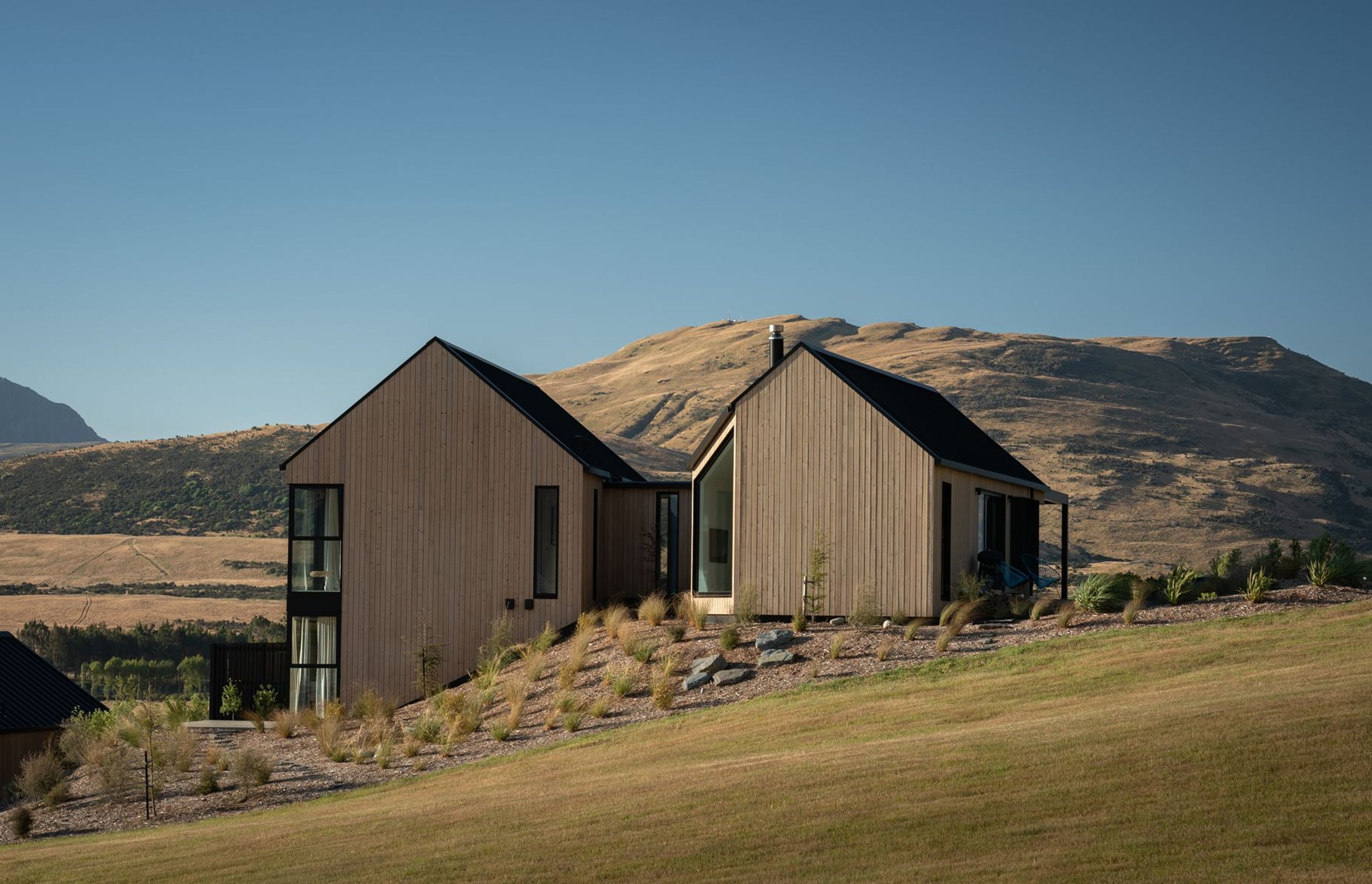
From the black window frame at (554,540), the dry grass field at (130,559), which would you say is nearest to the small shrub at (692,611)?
the black window frame at (554,540)

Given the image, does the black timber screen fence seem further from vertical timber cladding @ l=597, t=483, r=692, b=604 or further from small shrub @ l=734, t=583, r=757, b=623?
small shrub @ l=734, t=583, r=757, b=623

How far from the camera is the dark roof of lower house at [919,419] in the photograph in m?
25.2

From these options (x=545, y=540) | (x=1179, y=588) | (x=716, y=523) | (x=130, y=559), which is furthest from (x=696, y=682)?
(x=130, y=559)

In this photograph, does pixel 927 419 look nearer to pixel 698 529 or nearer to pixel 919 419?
pixel 919 419

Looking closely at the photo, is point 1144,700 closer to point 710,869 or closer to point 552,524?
point 710,869

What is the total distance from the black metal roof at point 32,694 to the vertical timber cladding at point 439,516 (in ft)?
17.0

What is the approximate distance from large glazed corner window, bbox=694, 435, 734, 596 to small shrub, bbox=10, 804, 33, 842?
39.1 feet

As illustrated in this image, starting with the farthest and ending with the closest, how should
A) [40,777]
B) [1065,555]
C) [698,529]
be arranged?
[1065,555]
[698,529]
[40,777]

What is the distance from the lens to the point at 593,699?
2178cm

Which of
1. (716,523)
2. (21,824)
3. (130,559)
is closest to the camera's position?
(21,824)

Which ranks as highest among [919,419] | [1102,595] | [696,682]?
[919,419]

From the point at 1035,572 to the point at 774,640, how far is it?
10.5m

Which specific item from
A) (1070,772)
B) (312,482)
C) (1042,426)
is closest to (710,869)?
(1070,772)

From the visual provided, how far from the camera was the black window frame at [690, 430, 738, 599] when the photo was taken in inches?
1034
